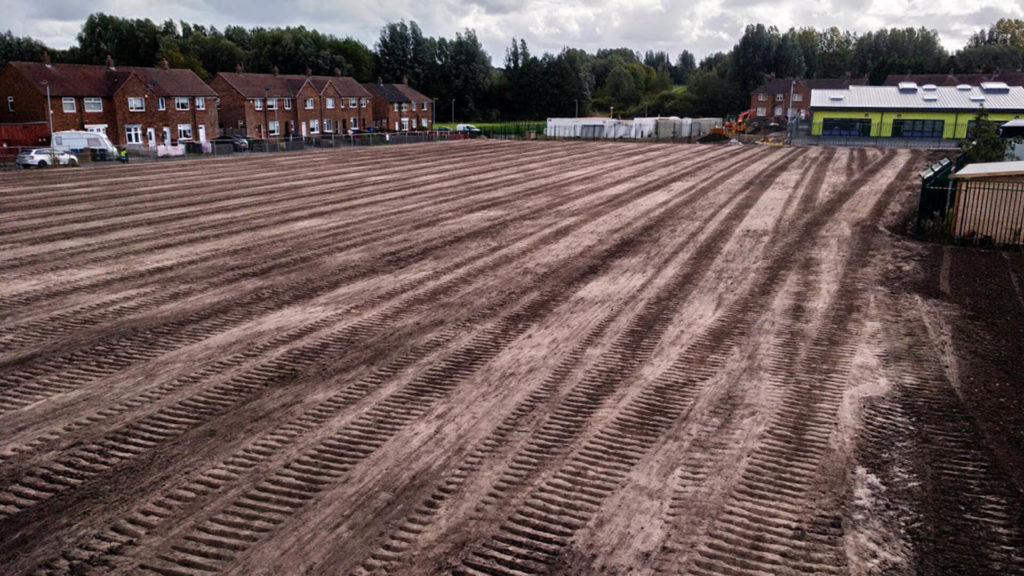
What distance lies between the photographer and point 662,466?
7746mm

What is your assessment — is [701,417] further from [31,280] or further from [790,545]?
[31,280]

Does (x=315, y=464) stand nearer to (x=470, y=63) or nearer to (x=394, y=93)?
(x=394, y=93)

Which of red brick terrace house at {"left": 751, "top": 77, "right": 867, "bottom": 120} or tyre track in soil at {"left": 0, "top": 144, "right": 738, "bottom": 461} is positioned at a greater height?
red brick terrace house at {"left": 751, "top": 77, "right": 867, "bottom": 120}

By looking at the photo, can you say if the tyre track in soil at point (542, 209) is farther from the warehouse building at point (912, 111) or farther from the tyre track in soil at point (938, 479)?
the warehouse building at point (912, 111)

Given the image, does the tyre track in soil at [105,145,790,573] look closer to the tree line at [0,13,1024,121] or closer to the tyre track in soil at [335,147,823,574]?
the tyre track in soil at [335,147,823,574]

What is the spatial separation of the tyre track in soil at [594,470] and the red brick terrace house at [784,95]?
331 feet

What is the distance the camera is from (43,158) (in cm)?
3866

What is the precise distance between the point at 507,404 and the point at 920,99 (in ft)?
230

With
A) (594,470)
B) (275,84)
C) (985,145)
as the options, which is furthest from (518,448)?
(275,84)

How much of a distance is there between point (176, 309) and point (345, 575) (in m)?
8.59

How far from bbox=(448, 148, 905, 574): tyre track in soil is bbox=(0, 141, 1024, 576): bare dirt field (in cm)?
4

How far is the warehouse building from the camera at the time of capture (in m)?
64.1

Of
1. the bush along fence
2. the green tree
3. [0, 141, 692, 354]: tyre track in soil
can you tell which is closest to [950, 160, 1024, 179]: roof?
the bush along fence

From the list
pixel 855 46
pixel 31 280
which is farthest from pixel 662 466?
pixel 855 46
